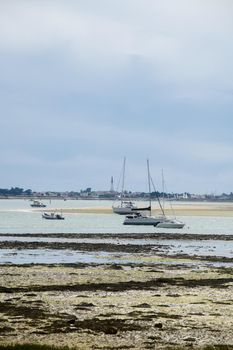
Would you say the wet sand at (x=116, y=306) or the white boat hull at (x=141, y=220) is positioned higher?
the white boat hull at (x=141, y=220)

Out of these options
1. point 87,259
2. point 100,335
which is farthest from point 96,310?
point 87,259

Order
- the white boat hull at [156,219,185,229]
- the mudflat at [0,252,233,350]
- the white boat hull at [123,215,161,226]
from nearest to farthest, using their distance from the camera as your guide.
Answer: the mudflat at [0,252,233,350] → the white boat hull at [156,219,185,229] → the white boat hull at [123,215,161,226]

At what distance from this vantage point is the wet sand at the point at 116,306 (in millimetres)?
18141

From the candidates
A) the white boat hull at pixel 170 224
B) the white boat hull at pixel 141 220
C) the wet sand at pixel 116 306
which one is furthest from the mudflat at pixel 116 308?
the white boat hull at pixel 141 220

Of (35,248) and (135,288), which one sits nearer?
(135,288)

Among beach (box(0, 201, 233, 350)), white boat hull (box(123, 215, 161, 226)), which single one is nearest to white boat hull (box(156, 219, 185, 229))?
white boat hull (box(123, 215, 161, 226))

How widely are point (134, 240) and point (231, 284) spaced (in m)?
39.1

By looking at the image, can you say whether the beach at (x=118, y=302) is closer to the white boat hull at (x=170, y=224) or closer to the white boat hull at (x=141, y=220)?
the white boat hull at (x=170, y=224)

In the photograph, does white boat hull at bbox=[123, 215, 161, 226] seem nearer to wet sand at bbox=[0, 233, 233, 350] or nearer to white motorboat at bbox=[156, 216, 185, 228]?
white motorboat at bbox=[156, 216, 185, 228]

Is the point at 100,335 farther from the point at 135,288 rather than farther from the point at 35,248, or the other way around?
the point at 35,248

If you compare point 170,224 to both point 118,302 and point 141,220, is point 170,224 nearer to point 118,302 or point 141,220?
point 141,220

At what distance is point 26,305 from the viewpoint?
→ 75.3 feet

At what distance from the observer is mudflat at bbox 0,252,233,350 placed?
18.1 m

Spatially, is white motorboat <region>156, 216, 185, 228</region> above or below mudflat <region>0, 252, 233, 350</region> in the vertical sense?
above
